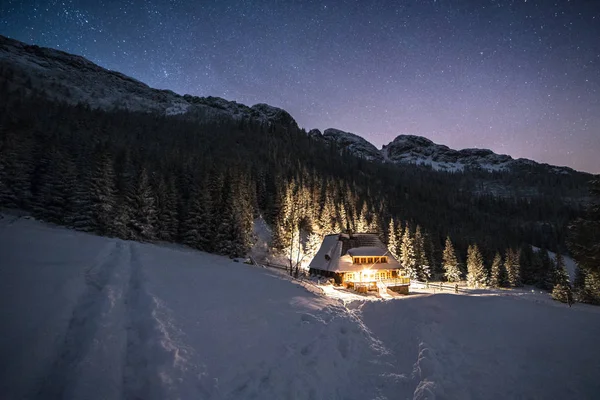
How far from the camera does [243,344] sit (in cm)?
988

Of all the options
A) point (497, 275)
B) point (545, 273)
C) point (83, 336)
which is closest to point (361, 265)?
point (83, 336)

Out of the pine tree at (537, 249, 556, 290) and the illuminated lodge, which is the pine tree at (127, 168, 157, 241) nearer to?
the illuminated lodge

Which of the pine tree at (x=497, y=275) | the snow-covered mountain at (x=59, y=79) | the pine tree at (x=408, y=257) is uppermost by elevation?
the snow-covered mountain at (x=59, y=79)

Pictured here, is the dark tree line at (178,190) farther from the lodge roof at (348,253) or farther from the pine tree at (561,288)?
the pine tree at (561,288)

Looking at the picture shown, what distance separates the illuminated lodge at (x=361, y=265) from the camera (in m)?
39.5

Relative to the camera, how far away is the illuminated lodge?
1556 inches

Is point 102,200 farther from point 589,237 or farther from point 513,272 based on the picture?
point 513,272

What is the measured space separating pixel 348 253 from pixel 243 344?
33.6 metres

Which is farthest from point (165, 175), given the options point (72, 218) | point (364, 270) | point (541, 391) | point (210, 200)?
point (541, 391)

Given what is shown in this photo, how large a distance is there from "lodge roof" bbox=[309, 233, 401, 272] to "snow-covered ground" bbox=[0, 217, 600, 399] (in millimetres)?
26157

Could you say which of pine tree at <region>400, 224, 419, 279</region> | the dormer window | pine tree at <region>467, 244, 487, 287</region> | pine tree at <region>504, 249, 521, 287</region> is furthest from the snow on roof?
pine tree at <region>504, 249, 521, 287</region>

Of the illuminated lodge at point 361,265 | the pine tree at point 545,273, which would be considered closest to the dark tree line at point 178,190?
the pine tree at point 545,273

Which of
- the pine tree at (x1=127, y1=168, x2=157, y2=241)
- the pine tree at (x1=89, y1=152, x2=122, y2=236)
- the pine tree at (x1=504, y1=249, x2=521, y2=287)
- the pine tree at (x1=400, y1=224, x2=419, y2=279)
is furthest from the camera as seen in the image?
the pine tree at (x1=504, y1=249, x2=521, y2=287)

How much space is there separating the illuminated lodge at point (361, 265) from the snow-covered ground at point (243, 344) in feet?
83.4
